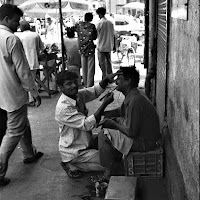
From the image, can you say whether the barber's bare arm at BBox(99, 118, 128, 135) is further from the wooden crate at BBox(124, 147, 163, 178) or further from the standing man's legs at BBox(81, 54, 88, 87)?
the standing man's legs at BBox(81, 54, 88, 87)

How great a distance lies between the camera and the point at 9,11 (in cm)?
418

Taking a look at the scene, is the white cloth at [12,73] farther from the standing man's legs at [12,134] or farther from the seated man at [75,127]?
the seated man at [75,127]

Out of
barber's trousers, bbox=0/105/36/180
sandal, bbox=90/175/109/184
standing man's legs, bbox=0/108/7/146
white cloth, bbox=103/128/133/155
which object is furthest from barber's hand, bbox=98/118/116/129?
standing man's legs, bbox=0/108/7/146

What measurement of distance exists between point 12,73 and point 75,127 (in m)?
0.98

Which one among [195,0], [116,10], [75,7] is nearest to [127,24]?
[75,7]

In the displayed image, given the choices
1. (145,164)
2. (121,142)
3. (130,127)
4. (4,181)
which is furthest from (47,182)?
(130,127)

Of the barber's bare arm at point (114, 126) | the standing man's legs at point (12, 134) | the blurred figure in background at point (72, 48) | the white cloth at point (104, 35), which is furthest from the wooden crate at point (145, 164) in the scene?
the white cloth at point (104, 35)

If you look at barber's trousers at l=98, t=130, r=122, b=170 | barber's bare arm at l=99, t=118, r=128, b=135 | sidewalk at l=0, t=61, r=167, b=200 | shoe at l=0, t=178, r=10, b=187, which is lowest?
sidewalk at l=0, t=61, r=167, b=200

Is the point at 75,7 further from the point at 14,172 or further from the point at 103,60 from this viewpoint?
the point at 14,172

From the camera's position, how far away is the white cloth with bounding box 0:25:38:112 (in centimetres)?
415

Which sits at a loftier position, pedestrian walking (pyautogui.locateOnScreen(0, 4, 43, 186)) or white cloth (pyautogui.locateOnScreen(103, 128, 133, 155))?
pedestrian walking (pyautogui.locateOnScreen(0, 4, 43, 186))

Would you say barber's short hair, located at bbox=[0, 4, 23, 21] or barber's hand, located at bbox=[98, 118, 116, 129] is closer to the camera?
barber's hand, located at bbox=[98, 118, 116, 129]

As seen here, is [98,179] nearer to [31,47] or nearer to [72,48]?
[31,47]

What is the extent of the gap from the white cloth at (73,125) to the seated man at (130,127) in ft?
0.89
